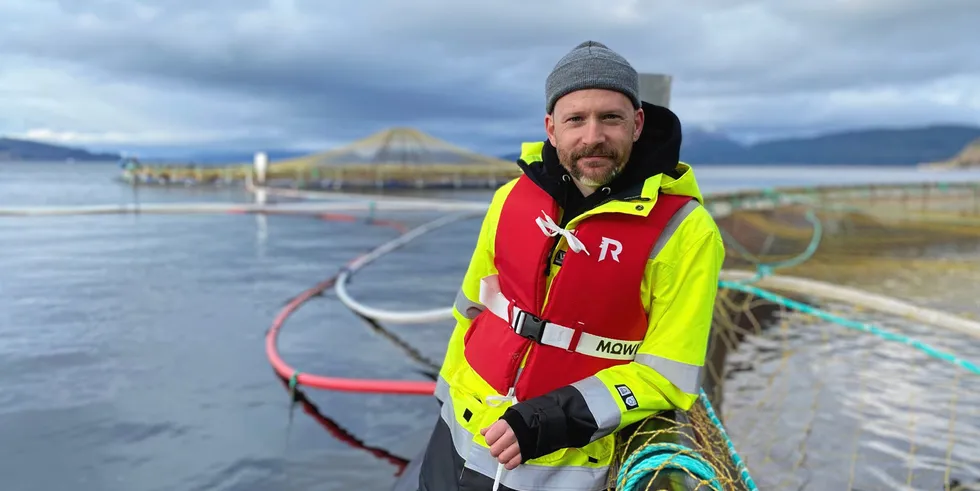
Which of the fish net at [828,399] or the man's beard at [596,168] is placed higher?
the man's beard at [596,168]

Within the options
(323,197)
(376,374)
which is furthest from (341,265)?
(323,197)

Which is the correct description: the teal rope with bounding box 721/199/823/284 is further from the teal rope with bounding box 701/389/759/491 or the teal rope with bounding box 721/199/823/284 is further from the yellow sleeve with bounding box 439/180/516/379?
the yellow sleeve with bounding box 439/180/516/379

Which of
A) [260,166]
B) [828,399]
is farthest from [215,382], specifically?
[260,166]

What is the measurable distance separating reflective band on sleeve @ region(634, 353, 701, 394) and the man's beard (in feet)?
1.83

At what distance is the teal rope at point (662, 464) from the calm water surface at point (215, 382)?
2822 millimetres

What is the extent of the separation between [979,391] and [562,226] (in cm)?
613

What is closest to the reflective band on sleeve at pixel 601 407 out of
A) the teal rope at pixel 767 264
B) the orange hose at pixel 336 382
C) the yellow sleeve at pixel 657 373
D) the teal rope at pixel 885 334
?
the yellow sleeve at pixel 657 373

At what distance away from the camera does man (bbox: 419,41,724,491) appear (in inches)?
68.6

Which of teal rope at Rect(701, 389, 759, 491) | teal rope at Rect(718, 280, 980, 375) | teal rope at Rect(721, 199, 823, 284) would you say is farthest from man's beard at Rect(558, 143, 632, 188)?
teal rope at Rect(721, 199, 823, 284)

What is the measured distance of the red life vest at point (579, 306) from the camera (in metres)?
1.83

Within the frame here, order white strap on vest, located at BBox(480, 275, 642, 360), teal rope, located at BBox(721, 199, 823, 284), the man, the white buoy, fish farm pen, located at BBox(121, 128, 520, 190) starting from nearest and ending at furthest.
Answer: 1. the man
2. white strap on vest, located at BBox(480, 275, 642, 360)
3. teal rope, located at BBox(721, 199, 823, 284)
4. the white buoy
5. fish farm pen, located at BBox(121, 128, 520, 190)

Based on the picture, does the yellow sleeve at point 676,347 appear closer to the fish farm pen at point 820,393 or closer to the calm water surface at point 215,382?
the fish farm pen at point 820,393

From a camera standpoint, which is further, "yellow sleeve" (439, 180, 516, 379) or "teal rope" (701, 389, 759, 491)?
"yellow sleeve" (439, 180, 516, 379)

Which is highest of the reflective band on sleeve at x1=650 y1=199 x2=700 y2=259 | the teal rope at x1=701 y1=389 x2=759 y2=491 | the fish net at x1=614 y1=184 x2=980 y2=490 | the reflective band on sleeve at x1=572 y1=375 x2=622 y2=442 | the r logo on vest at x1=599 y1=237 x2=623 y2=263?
the reflective band on sleeve at x1=650 y1=199 x2=700 y2=259
